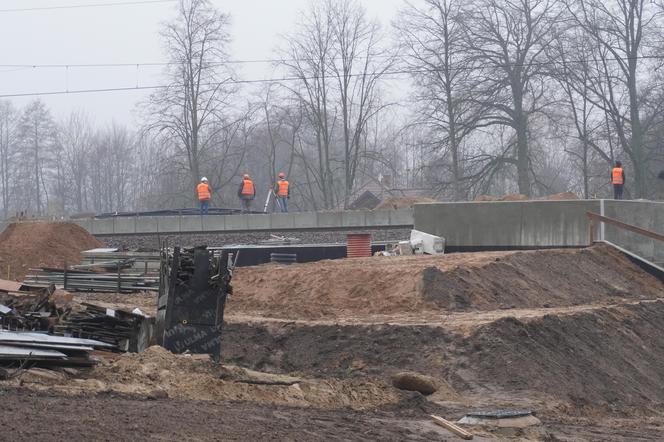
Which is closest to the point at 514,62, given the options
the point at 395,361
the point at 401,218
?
the point at 401,218

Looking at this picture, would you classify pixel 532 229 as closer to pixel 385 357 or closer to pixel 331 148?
pixel 385 357

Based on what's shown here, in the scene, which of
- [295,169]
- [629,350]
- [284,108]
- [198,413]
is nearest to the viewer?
[198,413]

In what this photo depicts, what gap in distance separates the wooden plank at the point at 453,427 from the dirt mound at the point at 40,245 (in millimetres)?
20306

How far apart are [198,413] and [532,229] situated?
17.3 meters

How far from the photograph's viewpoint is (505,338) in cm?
1509

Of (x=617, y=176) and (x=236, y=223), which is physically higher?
(x=617, y=176)

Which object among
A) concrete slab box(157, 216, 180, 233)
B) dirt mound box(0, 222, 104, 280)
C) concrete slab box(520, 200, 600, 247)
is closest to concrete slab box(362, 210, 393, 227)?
concrete slab box(157, 216, 180, 233)

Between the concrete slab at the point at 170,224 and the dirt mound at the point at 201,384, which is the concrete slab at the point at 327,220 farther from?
the dirt mound at the point at 201,384

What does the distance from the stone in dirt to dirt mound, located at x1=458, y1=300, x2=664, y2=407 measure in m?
0.93

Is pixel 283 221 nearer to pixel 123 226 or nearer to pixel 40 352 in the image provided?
pixel 123 226

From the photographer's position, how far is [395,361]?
15.2m

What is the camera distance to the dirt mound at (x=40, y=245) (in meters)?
29.3

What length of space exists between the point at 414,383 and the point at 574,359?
3.41 meters

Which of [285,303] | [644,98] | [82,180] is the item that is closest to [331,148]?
[82,180]
